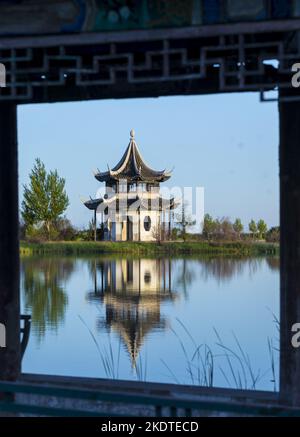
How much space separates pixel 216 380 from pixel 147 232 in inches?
1083

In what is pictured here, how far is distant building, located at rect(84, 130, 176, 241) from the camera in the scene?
33.9 m

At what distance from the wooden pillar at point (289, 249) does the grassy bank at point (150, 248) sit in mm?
29739

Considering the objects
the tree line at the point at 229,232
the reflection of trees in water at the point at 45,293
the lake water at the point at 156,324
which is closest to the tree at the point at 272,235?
the tree line at the point at 229,232

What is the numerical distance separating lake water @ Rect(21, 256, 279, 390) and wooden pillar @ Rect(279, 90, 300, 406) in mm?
1958

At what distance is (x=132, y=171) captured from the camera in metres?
34.2

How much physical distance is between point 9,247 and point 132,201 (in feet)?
102

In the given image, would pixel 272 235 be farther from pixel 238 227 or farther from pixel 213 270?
pixel 213 270

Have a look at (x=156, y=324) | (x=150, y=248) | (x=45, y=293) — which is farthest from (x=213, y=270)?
(x=156, y=324)

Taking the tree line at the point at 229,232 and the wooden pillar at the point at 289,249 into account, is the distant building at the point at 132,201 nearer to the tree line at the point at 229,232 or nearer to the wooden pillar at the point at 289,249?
the tree line at the point at 229,232

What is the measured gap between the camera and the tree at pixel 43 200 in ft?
124

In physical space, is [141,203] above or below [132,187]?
below
